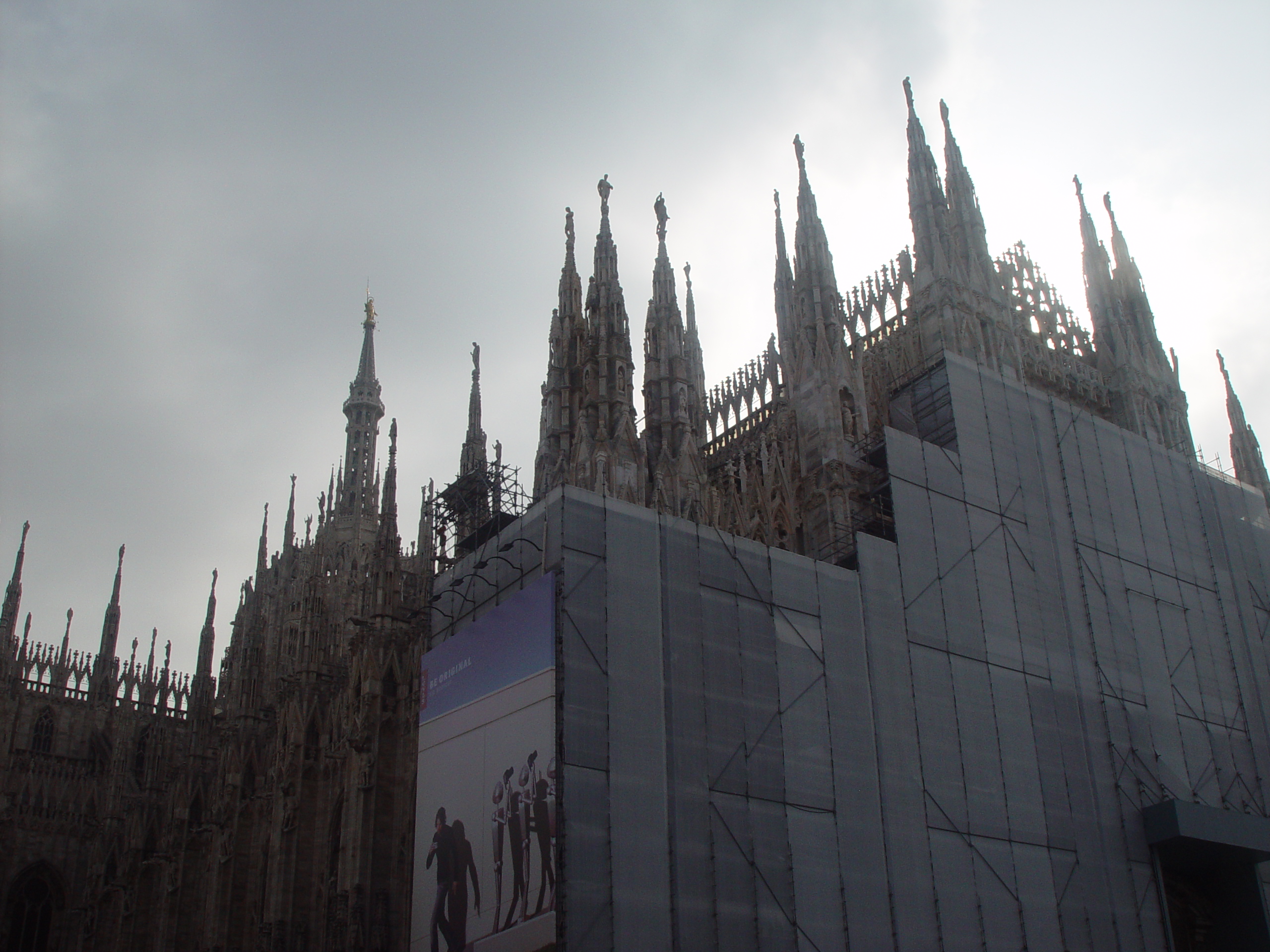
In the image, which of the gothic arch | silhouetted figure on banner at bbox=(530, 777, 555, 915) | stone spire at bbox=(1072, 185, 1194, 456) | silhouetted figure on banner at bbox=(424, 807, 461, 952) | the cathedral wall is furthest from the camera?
the gothic arch

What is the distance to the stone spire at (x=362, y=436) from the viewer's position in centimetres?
6938

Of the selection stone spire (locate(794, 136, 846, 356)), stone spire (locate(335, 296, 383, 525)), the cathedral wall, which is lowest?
the cathedral wall

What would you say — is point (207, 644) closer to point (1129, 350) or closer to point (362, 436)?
point (362, 436)

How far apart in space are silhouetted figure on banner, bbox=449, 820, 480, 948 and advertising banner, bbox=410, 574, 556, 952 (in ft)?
0.07

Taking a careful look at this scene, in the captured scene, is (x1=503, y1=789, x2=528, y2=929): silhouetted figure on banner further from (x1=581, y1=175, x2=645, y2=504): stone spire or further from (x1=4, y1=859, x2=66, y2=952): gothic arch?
(x1=4, y1=859, x2=66, y2=952): gothic arch

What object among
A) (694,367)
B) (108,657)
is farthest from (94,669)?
(694,367)

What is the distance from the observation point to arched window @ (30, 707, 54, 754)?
60281 millimetres

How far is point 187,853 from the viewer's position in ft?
152

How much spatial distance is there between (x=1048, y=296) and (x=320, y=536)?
38.7 m

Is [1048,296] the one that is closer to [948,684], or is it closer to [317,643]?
[948,684]

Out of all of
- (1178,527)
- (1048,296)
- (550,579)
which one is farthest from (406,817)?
(1048,296)

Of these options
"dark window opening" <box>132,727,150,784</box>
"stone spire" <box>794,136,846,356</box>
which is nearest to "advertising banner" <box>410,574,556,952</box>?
"stone spire" <box>794,136,846,356</box>

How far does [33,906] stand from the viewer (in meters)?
55.5

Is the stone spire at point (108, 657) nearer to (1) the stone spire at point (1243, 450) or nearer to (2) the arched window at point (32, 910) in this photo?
(2) the arched window at point (32, 910)
